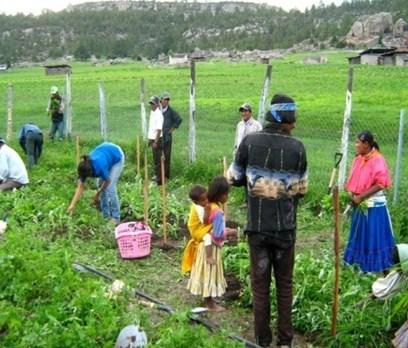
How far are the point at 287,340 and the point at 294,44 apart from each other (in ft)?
354

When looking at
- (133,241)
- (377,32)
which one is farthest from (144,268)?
(377,32)

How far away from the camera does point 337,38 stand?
339 ft

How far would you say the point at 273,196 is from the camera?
460cm

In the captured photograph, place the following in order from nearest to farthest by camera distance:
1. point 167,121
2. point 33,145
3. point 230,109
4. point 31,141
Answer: point 167,121 < point 31,141 < point 33,145 < point 230,109

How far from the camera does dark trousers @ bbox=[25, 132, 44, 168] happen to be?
11977mm

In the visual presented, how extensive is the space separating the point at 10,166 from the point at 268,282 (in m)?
5.00

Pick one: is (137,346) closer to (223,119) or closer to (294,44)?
(223,119)

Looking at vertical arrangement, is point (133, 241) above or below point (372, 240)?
below

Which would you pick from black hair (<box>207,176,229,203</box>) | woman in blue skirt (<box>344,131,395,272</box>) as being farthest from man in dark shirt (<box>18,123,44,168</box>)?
woman in blue skirt (<box>344,131,395,272</box>)

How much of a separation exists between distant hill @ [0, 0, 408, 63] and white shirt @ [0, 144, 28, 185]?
94.0m

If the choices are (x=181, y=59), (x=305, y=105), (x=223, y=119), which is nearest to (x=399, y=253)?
(x=223, y=119)

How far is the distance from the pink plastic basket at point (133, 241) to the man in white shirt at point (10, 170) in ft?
7.28

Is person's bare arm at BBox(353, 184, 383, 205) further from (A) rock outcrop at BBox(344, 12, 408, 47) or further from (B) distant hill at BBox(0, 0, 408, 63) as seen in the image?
(B) distant hill at BBox(0, 0, 408, 63)

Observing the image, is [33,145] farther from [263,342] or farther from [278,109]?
[278,109]
